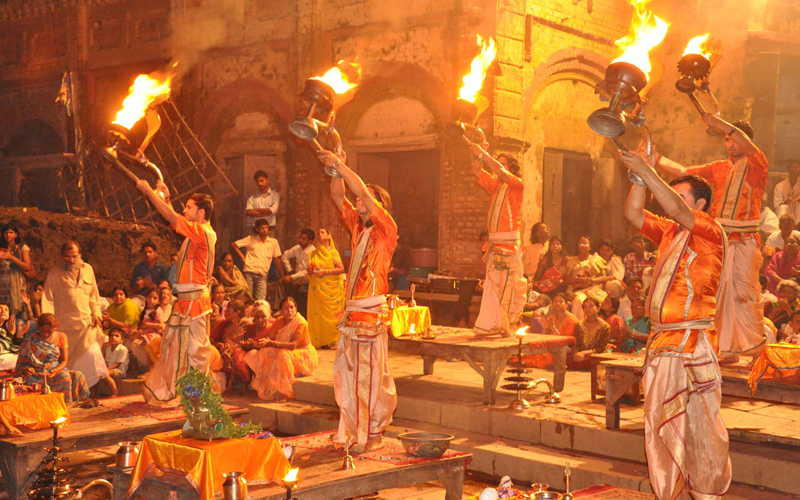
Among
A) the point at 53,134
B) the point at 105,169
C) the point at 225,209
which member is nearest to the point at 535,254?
the point at 225,209

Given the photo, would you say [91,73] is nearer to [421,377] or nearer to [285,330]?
[285,330]

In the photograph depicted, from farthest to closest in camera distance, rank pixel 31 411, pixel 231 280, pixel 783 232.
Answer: pixel 231 280 < pixel 783 232 < pixel 31 411

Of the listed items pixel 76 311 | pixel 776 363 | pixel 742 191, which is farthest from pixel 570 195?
pixel 76 311

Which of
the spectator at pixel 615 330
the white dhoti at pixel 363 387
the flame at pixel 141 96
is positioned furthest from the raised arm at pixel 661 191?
the spectator at pixel 615 330

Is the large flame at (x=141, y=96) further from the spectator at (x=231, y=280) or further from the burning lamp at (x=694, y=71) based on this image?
the burning lamp at (x=694, y=71)

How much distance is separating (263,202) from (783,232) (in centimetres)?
859

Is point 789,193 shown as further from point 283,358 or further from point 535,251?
point 283,358

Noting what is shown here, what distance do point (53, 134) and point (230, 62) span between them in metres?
5.78

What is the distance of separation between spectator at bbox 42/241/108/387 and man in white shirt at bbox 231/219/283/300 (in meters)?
3.26

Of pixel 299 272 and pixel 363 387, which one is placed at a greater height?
pixel 299 272

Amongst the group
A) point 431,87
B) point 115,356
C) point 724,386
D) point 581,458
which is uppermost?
point 431,87

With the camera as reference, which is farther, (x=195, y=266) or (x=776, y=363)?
(x=195, y=266)

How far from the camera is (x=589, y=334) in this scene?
1016cm

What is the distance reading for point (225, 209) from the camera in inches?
666
